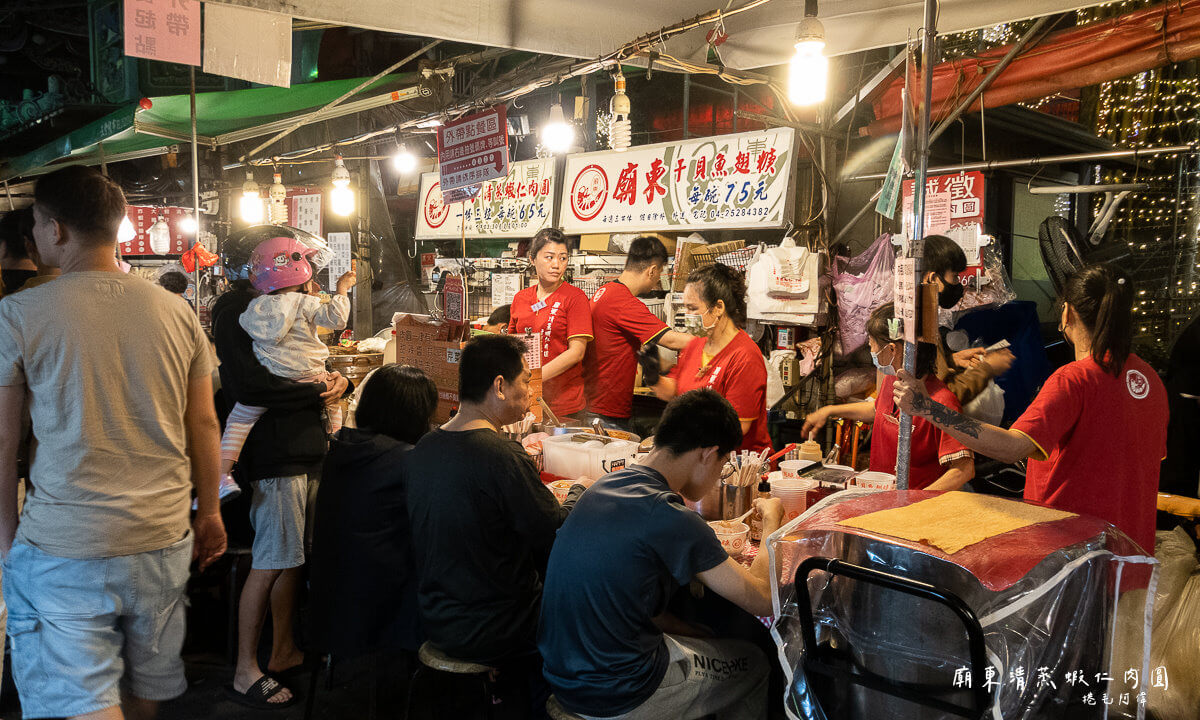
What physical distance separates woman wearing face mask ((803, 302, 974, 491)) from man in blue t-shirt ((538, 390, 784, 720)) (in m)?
1.10

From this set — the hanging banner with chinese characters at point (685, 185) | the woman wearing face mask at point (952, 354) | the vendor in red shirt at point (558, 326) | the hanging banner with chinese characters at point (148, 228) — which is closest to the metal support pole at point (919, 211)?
the woman wearing face mask at point (952, 354)

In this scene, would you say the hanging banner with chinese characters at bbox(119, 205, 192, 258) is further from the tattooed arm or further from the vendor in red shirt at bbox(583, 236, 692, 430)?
the tattooed arm

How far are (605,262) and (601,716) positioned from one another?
569 centimetres

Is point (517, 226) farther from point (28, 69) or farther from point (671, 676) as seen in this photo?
point (28, 69)

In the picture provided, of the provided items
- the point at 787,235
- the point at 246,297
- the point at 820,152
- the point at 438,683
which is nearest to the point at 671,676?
the point at 438,683

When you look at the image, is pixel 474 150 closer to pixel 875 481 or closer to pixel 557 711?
pixel 875 481

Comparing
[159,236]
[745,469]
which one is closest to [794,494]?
[745,469]

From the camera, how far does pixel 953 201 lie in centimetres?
579

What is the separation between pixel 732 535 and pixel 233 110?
824 cm

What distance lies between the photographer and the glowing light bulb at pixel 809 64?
3.44m

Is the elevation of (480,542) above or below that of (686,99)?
below

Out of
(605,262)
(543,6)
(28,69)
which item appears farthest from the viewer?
(28,69)

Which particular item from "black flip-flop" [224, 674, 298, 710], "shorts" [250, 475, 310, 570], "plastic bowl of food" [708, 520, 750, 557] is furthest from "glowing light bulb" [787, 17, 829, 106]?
"black flip-flop" [224, 674, 298, 710]

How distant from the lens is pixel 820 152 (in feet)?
21.7
